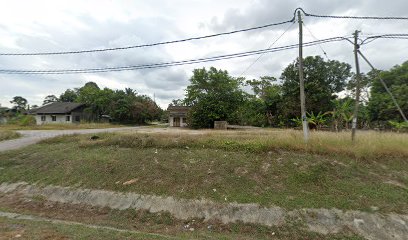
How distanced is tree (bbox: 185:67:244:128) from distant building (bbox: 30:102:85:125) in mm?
21190

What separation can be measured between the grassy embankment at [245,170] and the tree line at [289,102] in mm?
14707

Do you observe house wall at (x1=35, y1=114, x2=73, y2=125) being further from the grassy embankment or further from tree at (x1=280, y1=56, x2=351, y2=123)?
tree at (x1=280, y1=56, x2=351, y2=123)

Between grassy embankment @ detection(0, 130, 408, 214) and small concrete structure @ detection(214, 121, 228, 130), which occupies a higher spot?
small concrete structure @ detection(214, 121, 228, 130)

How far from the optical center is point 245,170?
26.9 feet

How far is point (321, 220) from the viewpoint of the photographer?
589 centimetres

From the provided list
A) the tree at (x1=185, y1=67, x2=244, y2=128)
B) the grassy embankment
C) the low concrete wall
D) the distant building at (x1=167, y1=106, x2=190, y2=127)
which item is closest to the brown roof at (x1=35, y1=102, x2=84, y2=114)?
the distant building at (x1=167, y1=106, x2=190, y2=127)

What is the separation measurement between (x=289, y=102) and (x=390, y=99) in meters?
9.74

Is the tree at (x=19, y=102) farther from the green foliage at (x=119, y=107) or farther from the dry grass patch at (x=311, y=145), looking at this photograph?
the dry grass patch at (x=311, y=145)

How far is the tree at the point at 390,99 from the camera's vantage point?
2308 centimetres

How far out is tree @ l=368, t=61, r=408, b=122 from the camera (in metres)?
23.1

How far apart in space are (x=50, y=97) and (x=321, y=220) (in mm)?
88822

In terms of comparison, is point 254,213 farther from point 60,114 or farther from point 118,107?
point 60,114

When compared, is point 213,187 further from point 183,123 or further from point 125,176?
point 183,123

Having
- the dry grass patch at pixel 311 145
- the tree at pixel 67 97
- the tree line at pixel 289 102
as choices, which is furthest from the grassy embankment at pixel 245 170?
the tree at pixel 67 97
